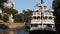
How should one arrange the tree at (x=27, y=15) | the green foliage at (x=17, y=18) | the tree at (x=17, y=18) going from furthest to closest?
the tree at (x=27, y=15), the green foliage at (x=17, y=18), the tree at (x=17, y=18)

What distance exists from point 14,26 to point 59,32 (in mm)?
78229

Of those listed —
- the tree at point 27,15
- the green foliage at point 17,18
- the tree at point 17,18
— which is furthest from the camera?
the tree at point 27,15

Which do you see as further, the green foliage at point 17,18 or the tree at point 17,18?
the green foliage at point 17,18

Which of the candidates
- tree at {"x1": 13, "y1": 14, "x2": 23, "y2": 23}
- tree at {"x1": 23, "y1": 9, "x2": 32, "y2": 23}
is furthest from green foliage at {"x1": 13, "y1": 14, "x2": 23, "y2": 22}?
tree at {"x1": 23, "y1": 9, "x2": 32, "y2": 23}

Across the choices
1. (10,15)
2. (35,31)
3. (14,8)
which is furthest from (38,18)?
(14,8)

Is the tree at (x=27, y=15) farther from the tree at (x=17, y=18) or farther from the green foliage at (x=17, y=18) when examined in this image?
the green foliage at (x=17, y=18)

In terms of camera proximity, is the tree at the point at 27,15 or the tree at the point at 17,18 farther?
the tree at the point at 27,15

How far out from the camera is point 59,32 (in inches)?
2608

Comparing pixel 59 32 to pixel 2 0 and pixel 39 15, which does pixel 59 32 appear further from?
pixel 2 0

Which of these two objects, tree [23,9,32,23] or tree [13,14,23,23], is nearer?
tree [13,14,23,23]

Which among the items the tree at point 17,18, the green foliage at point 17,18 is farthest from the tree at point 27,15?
the green foliage at point 17,18

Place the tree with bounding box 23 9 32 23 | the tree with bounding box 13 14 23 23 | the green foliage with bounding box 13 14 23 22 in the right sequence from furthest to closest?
the tree with bounding box 23 9 32 23 → the green foliage with bounding box 13 14 23 22 → the tree with bounding box 13 14 23 23

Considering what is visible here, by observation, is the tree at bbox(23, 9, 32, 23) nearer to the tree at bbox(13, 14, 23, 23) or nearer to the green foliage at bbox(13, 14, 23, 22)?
the tree at bbox(13, 14, 23, 23)

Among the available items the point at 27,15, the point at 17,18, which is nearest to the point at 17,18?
the point at 17,18
